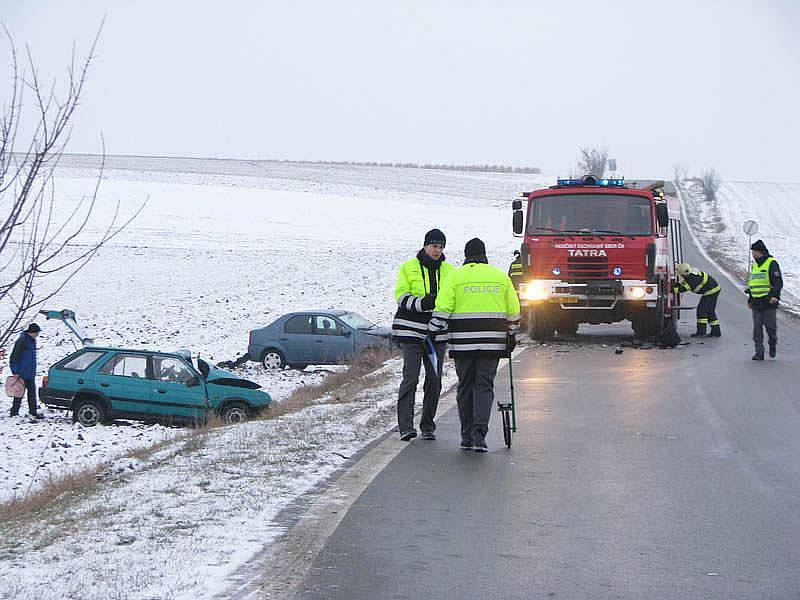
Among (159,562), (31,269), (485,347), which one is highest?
(31,269)

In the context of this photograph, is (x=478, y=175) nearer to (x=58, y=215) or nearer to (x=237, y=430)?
(x=58, y=215)

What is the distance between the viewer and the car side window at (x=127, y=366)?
18.0 m

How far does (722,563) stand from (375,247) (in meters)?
42.7

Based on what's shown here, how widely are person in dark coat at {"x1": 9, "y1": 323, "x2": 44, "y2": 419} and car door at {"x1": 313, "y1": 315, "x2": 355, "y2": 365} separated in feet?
20.5

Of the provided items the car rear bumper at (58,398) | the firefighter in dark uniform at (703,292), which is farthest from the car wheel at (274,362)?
the firefighter in dark uniform at (703,292)

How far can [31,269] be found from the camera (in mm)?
5730

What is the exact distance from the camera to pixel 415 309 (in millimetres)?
9914

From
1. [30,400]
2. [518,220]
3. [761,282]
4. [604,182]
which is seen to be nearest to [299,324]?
[518,220]

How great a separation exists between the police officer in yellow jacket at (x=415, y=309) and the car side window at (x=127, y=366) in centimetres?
878

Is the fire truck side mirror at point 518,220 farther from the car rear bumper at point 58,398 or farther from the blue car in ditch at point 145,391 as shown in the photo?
the car rear bumper at point 58,398

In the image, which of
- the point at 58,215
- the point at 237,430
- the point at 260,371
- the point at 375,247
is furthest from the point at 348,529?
the point at 58,215

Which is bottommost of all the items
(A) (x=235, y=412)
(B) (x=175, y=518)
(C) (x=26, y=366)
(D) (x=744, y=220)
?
(A) (x=235, y=412)

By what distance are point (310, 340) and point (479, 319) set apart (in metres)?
13.8

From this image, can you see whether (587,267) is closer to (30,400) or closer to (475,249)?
(30,400)
